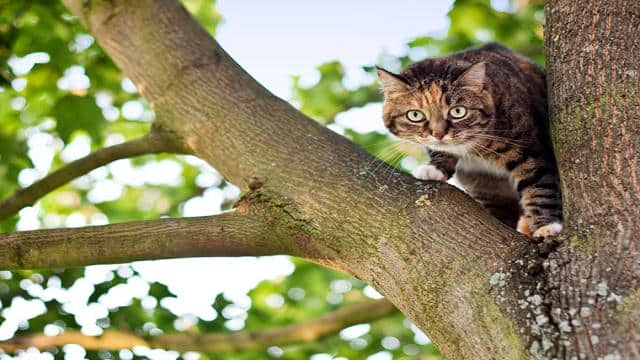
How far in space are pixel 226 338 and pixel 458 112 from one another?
1.90m

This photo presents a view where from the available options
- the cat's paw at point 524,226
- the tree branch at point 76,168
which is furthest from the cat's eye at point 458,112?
the tree branch at point 76,168

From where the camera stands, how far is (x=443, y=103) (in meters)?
3.80

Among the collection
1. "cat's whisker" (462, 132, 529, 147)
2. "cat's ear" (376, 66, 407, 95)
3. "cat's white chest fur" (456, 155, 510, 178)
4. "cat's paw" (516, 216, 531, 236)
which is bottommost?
"cat's paw" (516, 216, 531, 236)

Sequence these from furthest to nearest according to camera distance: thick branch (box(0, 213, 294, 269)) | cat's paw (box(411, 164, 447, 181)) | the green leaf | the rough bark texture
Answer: the green leaf → cat's paw (box(411, 164, 447, 181)) → thick branch (box(0, 213, 294, 269)) → the rough bark texture

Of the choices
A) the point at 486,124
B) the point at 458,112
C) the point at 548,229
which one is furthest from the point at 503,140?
the point at 548,229

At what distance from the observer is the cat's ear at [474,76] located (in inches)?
143

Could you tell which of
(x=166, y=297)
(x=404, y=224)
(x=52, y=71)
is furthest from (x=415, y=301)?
(x=52, y=71)

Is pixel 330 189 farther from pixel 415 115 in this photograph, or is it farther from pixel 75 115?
pixel 75 115

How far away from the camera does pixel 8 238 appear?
2912mm

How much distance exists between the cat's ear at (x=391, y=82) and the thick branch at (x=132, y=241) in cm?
126

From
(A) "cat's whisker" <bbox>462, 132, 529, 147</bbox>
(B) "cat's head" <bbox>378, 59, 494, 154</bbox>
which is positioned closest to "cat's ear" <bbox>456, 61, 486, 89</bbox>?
(B) "cat's head" <bbox>378, 59, 494, 154</bbox>

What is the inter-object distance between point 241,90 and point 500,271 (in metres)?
1.61

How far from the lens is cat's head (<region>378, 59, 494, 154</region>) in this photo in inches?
146

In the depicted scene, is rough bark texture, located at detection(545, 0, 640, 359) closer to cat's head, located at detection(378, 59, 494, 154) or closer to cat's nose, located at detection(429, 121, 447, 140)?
cat's head, located at detection(378, 59, 494, 154)
